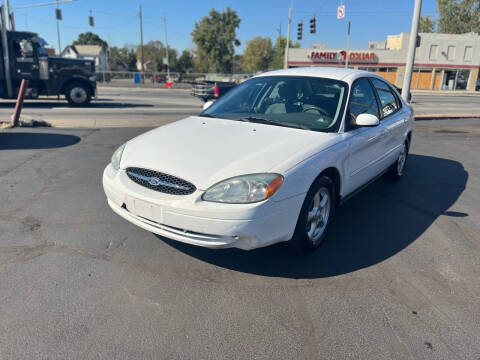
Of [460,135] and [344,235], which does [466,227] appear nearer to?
[344,235]

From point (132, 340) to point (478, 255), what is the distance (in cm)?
315

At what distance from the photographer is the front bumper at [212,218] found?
9.04ft

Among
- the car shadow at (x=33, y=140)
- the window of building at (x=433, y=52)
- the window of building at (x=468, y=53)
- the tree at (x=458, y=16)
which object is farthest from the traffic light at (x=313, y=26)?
the tree at (x=458, y=16)

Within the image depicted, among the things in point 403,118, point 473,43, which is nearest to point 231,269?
point 403,118

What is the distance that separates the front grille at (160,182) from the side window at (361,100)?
1.84 meters

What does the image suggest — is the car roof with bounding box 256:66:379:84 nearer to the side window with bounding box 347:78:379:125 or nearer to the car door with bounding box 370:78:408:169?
the side window with bounding box 347:78:379:125

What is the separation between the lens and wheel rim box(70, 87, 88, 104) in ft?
49.7

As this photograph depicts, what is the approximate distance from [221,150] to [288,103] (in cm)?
128

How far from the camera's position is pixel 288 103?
411 centimetres

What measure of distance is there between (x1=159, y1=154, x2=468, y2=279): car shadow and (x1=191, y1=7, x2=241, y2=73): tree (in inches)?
2537

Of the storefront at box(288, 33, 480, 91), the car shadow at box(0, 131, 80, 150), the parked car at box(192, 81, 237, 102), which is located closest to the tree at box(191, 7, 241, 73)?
the storefront at box(288, 33, 480, 91)

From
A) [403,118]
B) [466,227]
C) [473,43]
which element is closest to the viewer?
[466,227]

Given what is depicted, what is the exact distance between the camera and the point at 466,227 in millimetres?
4250

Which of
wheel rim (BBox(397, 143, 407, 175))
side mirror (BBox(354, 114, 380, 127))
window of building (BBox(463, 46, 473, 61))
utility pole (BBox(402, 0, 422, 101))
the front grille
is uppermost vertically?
window of building (BBox(463, 46, 473, 61))
